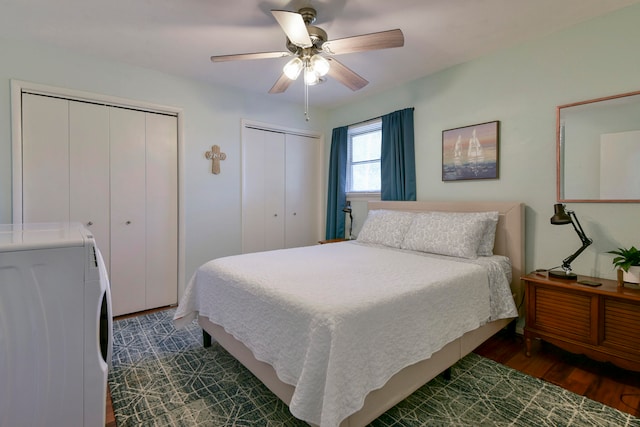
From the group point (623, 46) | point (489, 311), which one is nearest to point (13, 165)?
point (489, 311)

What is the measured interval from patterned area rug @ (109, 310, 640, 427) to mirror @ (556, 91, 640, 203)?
140 cm

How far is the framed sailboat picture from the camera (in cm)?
278

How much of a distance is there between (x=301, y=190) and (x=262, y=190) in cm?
→ 64

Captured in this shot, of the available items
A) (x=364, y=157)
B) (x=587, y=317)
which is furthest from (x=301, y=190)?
(x=587, y=317)

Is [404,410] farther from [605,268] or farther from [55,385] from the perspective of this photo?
[605,268]

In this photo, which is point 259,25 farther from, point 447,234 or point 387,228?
point 447,234

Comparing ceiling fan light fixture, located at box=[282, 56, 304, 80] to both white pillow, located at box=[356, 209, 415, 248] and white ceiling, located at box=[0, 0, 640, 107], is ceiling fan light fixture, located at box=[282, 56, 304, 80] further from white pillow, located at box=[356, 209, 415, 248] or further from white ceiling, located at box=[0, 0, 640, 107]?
white pillow, located at box=[356, 209, 415, 248]

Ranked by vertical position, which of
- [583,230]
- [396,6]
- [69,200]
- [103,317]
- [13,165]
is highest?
[396,6]

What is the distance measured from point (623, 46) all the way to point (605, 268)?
155cm

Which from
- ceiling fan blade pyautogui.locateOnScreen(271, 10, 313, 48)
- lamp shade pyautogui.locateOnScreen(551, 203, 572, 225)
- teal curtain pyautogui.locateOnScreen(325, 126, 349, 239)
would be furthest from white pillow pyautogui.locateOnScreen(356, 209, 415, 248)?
ceiling fan blade pyautogui.locateOnScreen(271, 10, 313, 48)

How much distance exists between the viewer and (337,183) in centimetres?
427

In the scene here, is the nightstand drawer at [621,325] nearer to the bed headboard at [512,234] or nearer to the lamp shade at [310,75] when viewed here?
the bed headboard at [512,234]

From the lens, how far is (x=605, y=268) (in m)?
2.21

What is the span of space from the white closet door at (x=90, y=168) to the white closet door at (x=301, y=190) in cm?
206
